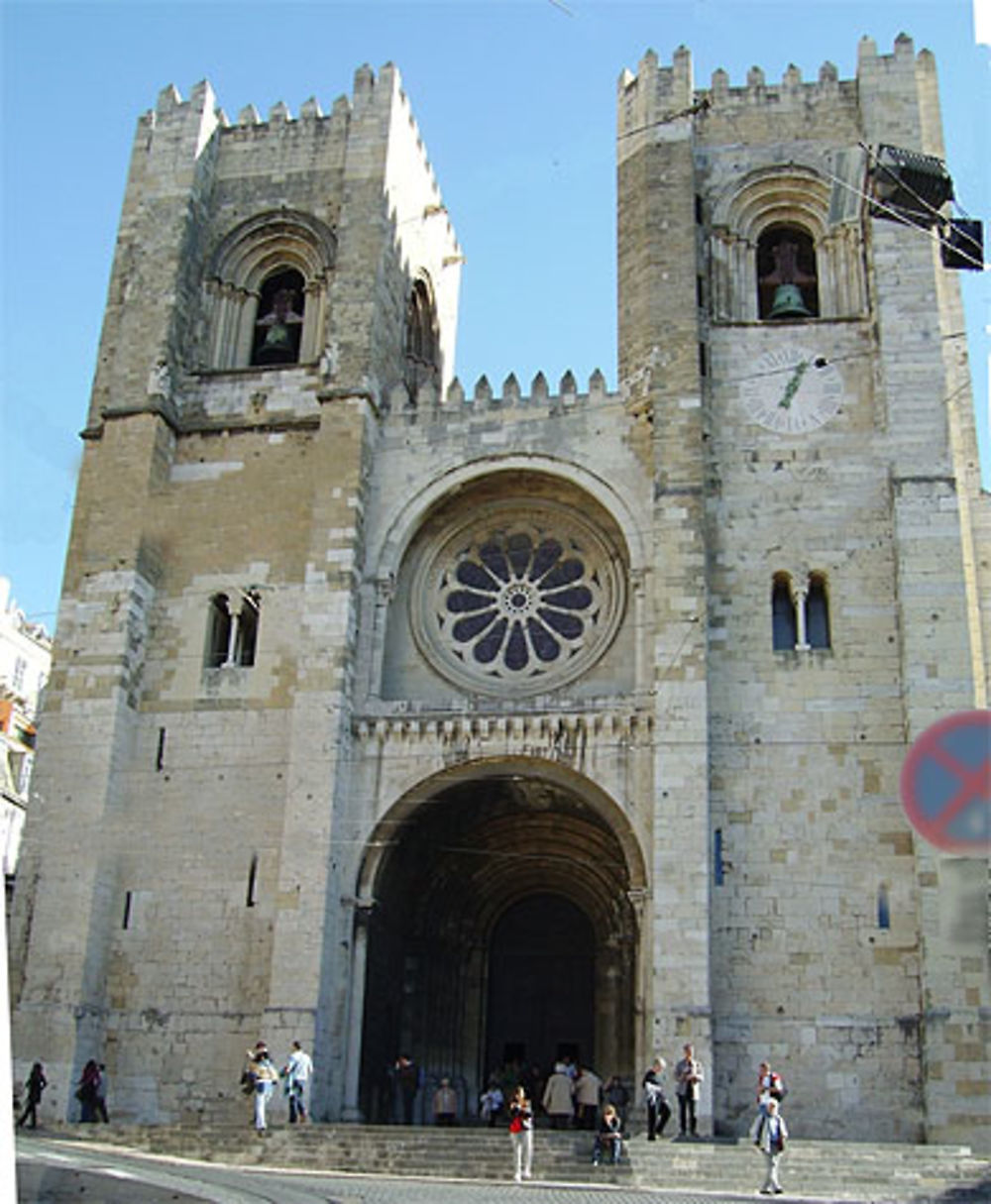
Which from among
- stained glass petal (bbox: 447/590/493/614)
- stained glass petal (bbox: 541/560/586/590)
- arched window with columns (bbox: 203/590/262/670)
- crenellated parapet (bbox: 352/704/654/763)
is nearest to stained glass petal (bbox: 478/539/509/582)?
stained glass petal (bbox: 447/590/493/614)

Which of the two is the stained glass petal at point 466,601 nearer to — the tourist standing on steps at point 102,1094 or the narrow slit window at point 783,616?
the narrow slit window at point 783,616

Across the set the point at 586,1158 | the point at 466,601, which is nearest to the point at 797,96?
the point at 466,601

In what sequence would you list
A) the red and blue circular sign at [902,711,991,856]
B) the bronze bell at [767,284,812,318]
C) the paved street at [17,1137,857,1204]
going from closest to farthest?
the red and blue circular sign at [902,711,991,856]
the paved street at [17,1137,857,1204]
the bronze bell at [767,284,812,318]

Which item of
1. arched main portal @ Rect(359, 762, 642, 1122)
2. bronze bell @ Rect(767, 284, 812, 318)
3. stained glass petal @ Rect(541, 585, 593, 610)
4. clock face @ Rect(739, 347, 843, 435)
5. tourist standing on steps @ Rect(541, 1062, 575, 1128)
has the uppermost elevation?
bronze bell @ Rect(767, 284, 812, 318)

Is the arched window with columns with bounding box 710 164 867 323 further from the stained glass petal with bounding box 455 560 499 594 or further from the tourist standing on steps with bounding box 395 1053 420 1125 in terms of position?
the tourist standing on steps with bounding box 395 1053 420 1125

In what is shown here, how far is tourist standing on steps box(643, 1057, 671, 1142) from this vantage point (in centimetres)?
1568

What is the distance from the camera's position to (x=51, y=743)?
20.1m

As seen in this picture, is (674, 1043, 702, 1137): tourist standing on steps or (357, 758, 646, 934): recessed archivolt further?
(357, 758, 646, 934): recessed archivolt

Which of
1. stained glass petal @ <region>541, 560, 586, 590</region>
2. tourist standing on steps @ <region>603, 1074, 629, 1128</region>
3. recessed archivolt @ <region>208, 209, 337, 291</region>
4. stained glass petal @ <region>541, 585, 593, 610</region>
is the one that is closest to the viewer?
tourist standing on steps @ <region>603, 1074, 629, 1128</region>

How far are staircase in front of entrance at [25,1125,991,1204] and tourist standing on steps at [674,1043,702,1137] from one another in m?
0.28

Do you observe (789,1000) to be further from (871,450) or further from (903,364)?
(903,364)

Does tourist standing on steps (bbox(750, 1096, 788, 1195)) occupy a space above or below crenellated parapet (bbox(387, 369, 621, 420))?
below

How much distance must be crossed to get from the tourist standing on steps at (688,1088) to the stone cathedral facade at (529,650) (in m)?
0.41

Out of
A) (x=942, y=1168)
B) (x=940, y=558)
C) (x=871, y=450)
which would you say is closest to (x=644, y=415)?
(x=871, y=450)
